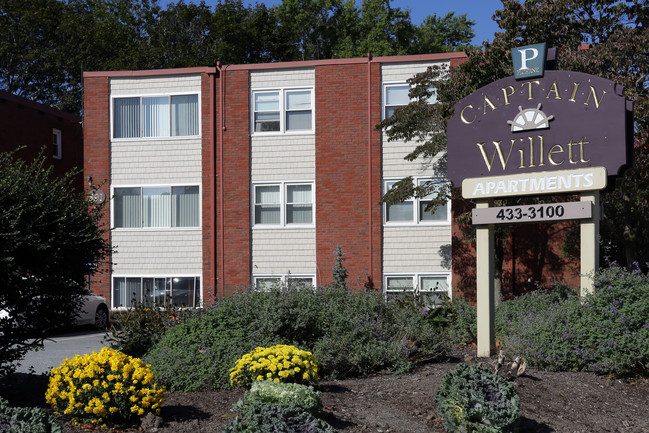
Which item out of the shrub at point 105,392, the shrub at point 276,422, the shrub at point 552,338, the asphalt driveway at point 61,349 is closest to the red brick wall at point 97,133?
the asphalt driveway at point 61,349

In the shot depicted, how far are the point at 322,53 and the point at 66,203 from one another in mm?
31253

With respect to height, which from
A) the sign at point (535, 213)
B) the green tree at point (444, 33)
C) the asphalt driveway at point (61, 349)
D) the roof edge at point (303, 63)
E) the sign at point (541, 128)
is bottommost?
the asphalt driveway at point (61, 349)

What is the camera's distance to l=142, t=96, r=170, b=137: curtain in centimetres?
2202

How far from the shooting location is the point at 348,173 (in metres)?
20.8

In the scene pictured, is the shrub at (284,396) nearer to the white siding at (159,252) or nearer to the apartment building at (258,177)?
the apartment building at (258,177)

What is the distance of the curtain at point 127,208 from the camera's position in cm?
2212

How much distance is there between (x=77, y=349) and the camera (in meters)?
14.7

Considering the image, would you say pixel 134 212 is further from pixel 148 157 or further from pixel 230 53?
pixel 230 53

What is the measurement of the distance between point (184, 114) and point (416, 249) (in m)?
8.07

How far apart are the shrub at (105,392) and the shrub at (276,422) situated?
126 cm

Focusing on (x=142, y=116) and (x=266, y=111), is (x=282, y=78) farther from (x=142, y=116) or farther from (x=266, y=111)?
(x=142, y=116)

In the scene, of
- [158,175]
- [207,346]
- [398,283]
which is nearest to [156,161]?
[158,175]

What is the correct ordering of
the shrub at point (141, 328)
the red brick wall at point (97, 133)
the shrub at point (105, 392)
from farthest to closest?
the red brick wall at point (97, 133), the shrub at point (141, 328), the shrub at point (105, 392)

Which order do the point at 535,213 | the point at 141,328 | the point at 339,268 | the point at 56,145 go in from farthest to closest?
the point at 56,145 < the point at 339,268 < the point at 535,213 < the point at 141,328
